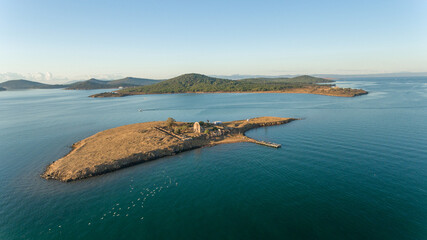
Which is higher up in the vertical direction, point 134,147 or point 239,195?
point 134,147

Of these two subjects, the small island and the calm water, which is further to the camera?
the small island

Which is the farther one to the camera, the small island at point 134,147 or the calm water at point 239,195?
the small island at point 134,147

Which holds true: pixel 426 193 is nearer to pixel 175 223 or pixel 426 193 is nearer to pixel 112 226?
pixel 175 223

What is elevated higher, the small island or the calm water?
the small island

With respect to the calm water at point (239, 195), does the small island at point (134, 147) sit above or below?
above

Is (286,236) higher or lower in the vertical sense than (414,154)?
lower

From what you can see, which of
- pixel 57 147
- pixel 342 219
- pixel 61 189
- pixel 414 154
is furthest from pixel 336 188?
pixel 57 147

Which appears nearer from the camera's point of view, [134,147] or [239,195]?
[239,195]

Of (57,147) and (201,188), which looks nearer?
(201,188)
